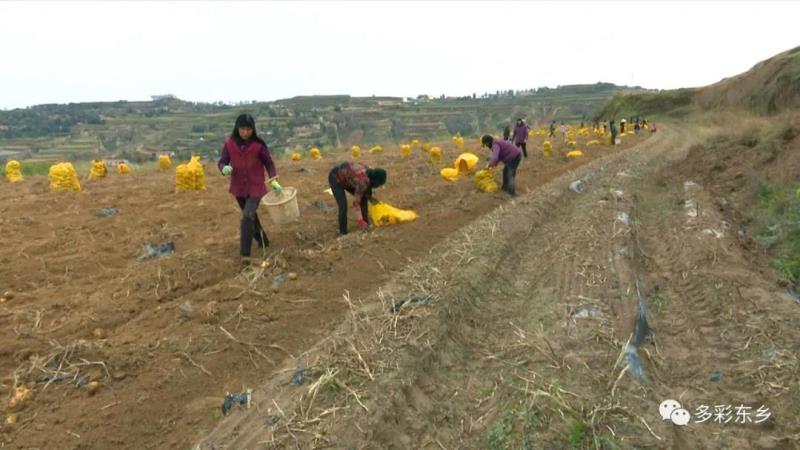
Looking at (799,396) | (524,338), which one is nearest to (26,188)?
(524,338)

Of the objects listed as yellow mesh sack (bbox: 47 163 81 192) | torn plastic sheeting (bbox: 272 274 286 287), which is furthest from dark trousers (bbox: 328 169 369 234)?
yellow mesh sack (bbox: 47 163 81 192)

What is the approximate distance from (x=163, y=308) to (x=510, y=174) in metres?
7.31

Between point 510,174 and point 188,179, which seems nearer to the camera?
point 510,174

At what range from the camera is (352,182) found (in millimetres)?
6703

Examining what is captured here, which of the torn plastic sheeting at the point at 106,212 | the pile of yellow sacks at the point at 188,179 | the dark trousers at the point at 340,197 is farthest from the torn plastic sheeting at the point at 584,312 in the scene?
the pile of yellow sacks at the point at 188,179

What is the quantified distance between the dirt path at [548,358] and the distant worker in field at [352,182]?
1365mm

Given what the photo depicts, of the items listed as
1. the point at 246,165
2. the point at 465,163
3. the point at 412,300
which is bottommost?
the point at 412,300

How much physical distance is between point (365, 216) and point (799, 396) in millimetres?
5288

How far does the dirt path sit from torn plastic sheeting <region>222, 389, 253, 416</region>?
2.8 inches

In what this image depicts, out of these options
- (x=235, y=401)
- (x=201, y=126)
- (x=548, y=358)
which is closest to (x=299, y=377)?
(x=235, y=401)

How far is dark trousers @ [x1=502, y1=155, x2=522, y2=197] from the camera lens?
32.8 feet

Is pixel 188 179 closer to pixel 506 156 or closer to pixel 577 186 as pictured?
pixel 506 156

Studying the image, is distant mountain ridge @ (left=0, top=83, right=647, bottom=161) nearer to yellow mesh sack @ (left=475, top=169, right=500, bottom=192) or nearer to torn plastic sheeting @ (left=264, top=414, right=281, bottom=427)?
yellow mesh sack @ (left=475, top=169, right=500, bottom=192)

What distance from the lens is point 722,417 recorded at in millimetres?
2959
